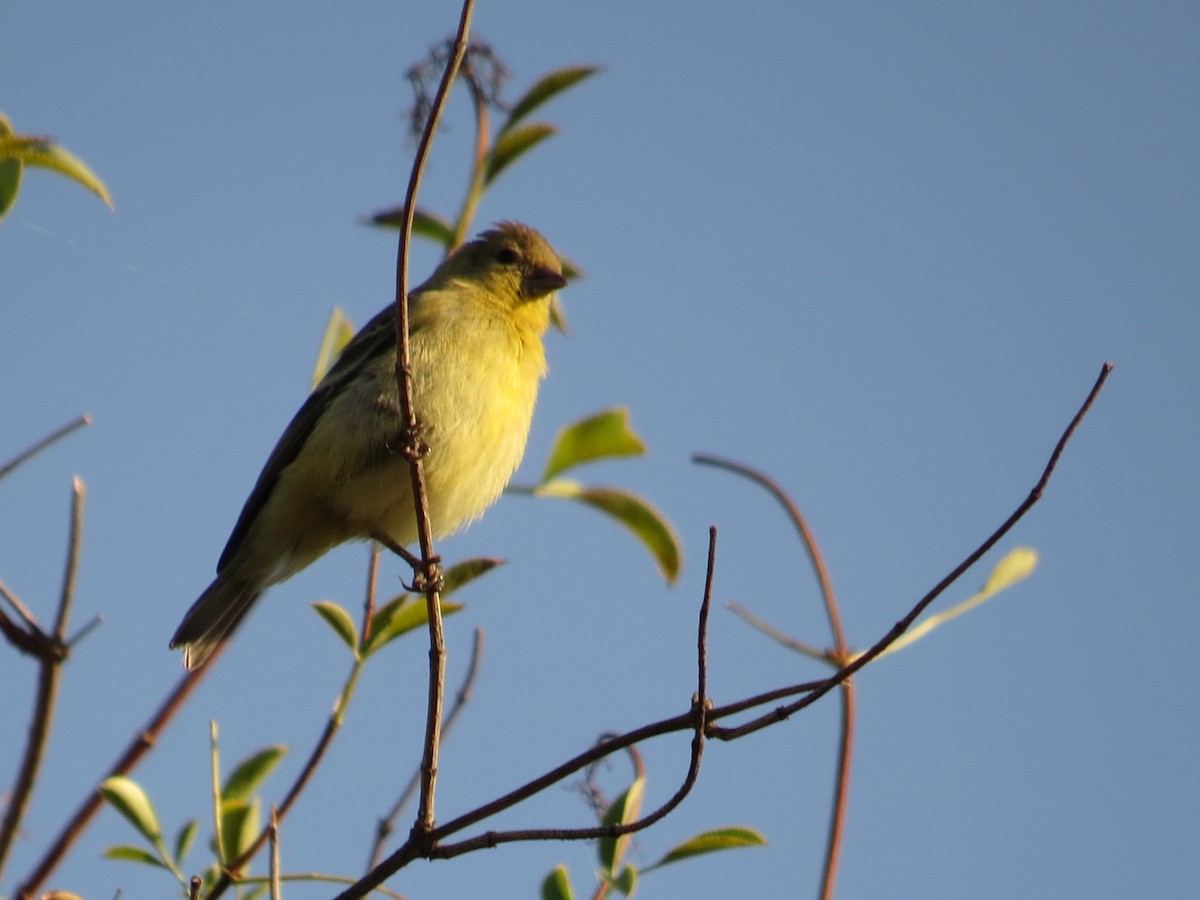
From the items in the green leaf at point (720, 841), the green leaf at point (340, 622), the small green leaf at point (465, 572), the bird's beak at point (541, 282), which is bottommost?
the green leaf at point (720, 841)

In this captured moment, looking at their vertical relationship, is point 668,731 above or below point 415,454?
below

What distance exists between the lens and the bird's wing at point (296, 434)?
5.06m

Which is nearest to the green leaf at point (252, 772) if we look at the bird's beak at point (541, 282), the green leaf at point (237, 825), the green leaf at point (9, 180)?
the green leaf at point (237, 825)

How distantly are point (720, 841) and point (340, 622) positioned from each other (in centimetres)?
107

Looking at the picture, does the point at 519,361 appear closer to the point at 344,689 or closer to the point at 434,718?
the point at 344,689

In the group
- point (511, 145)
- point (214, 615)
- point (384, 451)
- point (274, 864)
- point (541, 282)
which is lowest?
point (274, 864)

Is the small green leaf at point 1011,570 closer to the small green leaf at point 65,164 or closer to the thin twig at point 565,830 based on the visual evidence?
the thin twig at point 565,830

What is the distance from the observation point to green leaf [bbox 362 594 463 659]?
3.26 m

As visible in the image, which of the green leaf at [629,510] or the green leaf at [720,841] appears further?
the green leaf at [629,510]

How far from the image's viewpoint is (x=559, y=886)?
2885mm

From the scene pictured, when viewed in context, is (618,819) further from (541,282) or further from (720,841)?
(541,282)

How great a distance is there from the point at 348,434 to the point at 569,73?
1.67 m

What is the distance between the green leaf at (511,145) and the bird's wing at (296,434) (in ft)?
4.01

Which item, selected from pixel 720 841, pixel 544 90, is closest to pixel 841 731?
pixel 720 841
